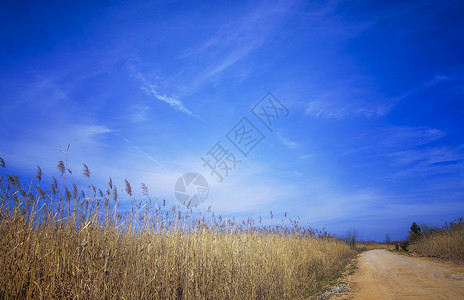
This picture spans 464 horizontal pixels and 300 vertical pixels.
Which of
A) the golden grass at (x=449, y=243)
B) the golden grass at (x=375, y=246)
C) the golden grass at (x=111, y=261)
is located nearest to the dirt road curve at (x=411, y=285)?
the golden grass at (x=111, y=261)

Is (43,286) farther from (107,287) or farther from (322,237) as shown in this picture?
(322,237)

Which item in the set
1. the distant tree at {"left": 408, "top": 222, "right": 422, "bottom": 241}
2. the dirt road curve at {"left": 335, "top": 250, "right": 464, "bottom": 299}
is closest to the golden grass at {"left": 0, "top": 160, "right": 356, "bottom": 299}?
the dirt road curve at {"left": 335, "top": 250, "right": 464, "bottom": 299}

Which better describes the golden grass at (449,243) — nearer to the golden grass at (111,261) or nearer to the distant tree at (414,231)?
the distant tree at (414,231)

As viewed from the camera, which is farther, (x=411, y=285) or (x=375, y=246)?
(x=375, y=246)

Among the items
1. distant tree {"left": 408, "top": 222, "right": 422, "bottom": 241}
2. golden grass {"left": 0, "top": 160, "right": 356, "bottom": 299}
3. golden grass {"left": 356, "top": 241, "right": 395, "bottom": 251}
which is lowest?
golden grass {"left": 356, "top": 241, "right": 395, "bottom": 251}

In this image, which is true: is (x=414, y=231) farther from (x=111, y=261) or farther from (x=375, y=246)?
(x=111, y=261)

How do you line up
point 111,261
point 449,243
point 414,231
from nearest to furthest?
point 111,261
point 449,243
point 414,231

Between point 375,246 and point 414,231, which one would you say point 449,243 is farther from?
point 375,246

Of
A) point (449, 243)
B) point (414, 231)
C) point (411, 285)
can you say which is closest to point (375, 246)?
point (414, 231)

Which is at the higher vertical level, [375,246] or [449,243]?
[449,243]

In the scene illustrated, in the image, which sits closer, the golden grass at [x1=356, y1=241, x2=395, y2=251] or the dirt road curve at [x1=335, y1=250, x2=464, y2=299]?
the dirt road curve at [x1=335, y1=250, x2=464, y2=299]

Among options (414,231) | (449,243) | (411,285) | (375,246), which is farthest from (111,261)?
(375,246)

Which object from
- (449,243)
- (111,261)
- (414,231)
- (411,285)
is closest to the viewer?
(111,261)

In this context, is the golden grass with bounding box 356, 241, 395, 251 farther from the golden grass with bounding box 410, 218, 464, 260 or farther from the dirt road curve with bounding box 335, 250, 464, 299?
the dirt road curve with bounding box 335, 250, 464, 299
